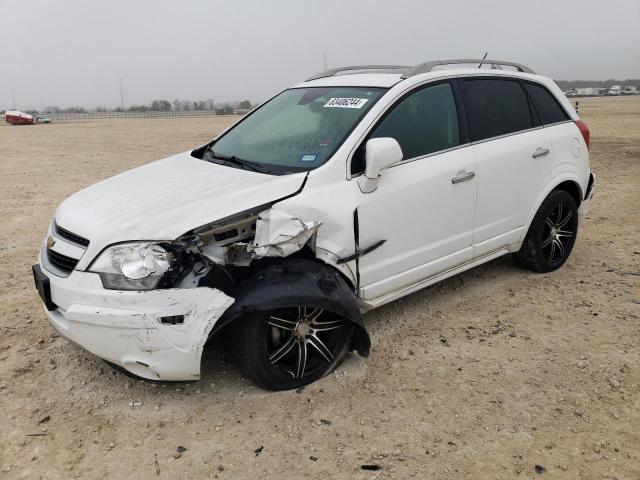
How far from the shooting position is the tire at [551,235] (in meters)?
4.64

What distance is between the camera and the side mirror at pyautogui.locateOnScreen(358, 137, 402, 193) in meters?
3.19

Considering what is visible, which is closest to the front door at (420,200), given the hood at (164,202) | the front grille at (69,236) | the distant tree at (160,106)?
the hood at (164,202)

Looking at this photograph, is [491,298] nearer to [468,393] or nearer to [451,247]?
[451,247]

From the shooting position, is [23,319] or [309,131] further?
[23,319]

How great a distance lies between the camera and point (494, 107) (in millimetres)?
4250

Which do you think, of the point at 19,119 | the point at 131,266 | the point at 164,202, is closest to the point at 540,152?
the point at 164,202

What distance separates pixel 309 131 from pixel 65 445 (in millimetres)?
2389

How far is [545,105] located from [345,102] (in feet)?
6.63

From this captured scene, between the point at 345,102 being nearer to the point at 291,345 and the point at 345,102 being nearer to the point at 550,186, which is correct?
the point at 291,345

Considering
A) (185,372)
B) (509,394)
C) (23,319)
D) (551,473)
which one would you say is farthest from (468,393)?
(23,319)

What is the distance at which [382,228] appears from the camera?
341 cm

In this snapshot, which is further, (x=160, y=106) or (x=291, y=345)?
(x=160, y=106)

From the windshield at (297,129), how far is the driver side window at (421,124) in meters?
0.17

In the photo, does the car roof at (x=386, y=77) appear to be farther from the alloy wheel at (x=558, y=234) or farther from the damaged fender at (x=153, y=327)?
the damaged fender at (x=153, y=327)
